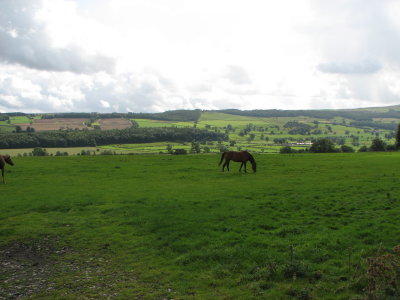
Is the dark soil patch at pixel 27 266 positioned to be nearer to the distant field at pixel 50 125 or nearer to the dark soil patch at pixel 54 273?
the dark soil patch at pixel 54 273

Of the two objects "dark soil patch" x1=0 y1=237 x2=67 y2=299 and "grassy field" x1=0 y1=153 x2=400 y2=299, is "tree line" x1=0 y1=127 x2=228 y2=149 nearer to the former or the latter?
"grassy field" x1=0 y1=153 x2=400 y2=299

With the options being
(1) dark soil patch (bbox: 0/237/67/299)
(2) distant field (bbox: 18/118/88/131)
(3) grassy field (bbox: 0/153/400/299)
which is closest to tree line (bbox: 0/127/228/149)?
(2) distant field (bbox: 18/118/88/131)

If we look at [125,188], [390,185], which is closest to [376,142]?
[390,185]

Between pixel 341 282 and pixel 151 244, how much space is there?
22.9 feet

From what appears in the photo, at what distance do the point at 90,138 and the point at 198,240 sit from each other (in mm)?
105007

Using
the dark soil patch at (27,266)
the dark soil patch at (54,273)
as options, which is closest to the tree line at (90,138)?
the dark soil patch at (27,266)

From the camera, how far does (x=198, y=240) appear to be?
39.2ft

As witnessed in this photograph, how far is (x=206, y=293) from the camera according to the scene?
8133 millimetres

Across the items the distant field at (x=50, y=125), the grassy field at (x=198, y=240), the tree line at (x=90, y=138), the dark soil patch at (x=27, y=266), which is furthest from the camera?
the distant field at (x=50, y=125)

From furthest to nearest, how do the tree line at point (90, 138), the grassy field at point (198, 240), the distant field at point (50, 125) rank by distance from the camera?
the distant field at point (50, 125) < the tree line at point (90, 138) < the grassy field at point (198, 240)

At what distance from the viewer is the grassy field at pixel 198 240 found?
28.0 ft

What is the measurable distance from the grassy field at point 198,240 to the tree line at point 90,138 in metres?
86.5

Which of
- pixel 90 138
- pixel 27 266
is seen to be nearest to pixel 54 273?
pixel 27 266

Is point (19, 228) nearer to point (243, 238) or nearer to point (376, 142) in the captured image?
point (243, 238)
